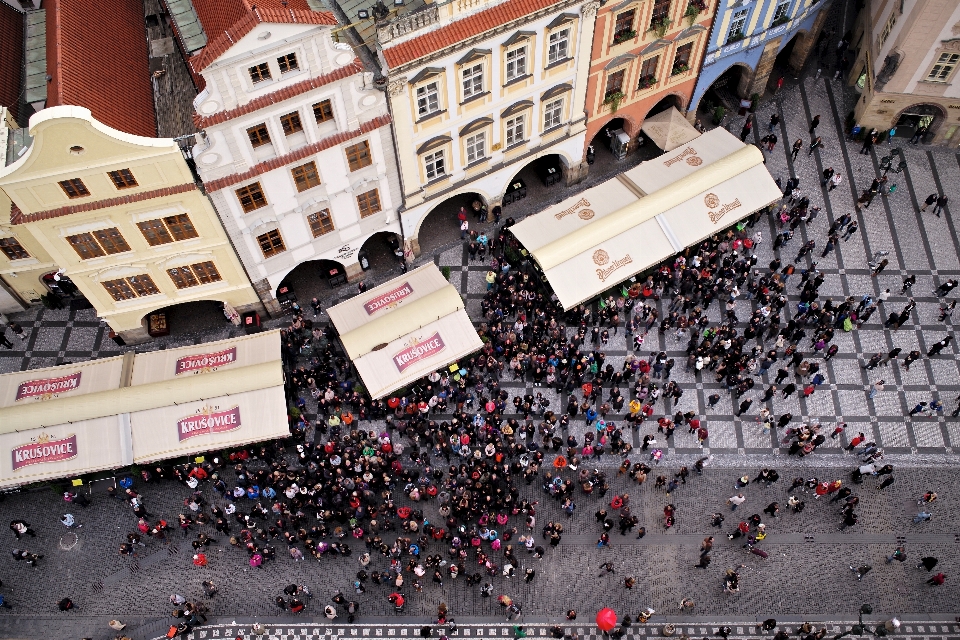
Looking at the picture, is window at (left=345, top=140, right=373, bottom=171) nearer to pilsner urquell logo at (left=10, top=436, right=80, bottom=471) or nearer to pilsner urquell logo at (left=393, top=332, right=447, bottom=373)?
pilsner urquell logo at (left=393, top=332, right=447, bottom=373)

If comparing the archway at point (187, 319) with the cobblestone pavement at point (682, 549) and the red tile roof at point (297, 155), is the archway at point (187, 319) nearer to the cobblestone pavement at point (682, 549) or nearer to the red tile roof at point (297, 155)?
the cobblestone pavement at point (682, 549)

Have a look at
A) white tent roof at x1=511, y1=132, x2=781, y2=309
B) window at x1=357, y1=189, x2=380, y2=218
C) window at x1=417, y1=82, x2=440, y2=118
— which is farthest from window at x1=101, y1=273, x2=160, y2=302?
white tent roof at x1=511, y1=132, x2=781, y2=309

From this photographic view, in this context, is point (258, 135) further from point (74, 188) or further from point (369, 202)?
point (74, 188)

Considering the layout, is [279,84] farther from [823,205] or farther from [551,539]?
[823,205]

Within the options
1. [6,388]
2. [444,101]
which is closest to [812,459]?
[444,101]

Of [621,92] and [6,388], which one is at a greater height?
[621,92]

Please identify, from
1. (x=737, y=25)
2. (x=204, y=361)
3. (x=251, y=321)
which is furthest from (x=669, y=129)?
(x=204, y=361)

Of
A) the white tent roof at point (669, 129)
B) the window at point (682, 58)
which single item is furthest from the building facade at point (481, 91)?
the window at point (682, 58)
